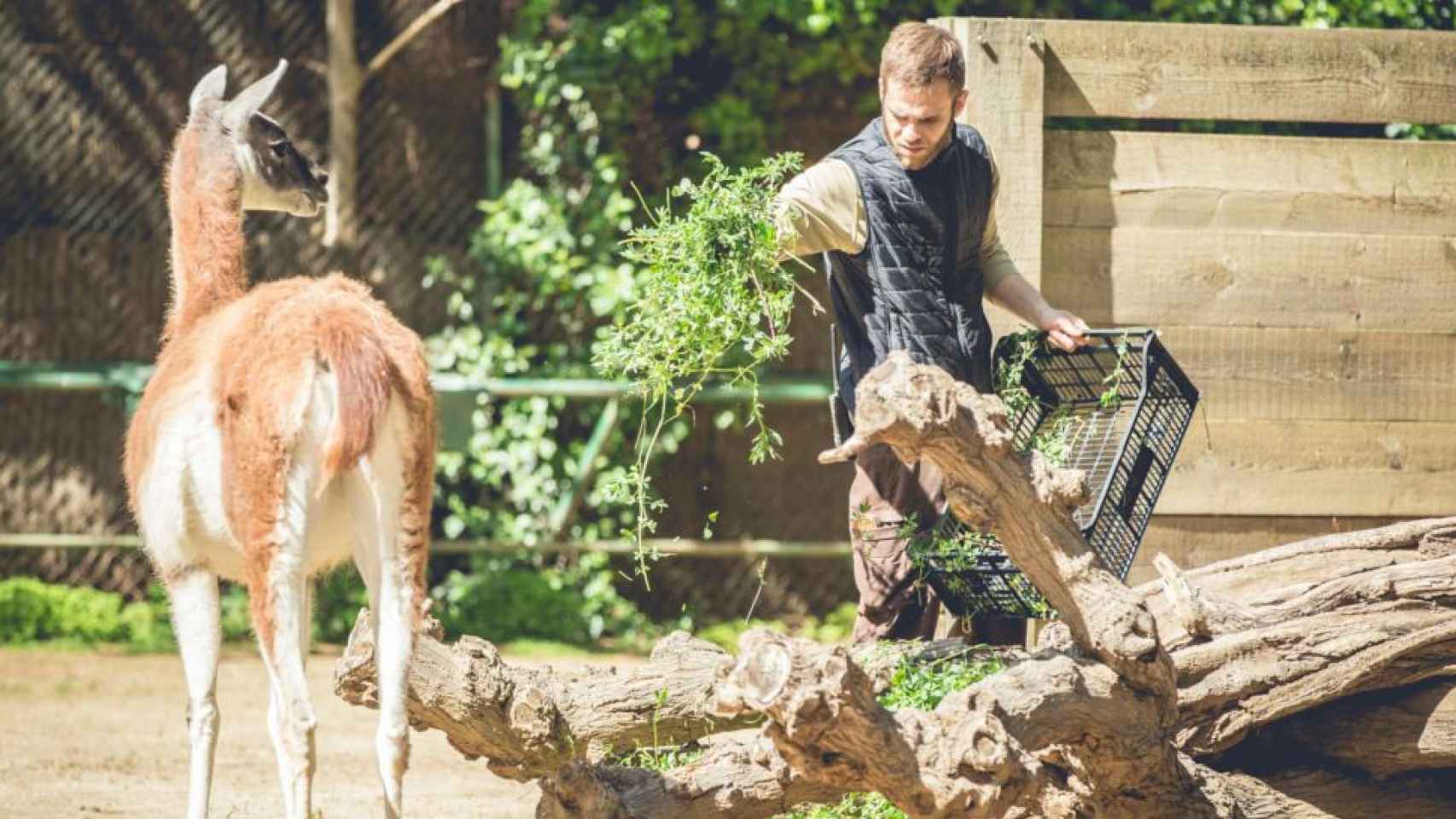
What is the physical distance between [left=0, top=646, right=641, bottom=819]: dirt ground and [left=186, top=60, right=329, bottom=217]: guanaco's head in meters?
1.87

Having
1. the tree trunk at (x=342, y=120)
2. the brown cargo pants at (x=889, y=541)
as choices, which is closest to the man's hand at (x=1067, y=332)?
the brown cargo pants at (x=889, y=541)

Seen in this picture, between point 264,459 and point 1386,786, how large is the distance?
10.3 feet

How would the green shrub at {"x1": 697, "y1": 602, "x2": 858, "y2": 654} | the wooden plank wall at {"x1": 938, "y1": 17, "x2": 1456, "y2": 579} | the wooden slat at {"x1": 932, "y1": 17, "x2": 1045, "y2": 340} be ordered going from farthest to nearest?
1. the green shrub at {"x1": 697, "y1": 602, "x2": 858, "y2": 654}
2. the wooden plank wall at {"x1": 938, "y1": 17, "x2": 1456, "y2": 579}
3. the wooden slat at {"x1": 932, "y1": 17, "x2": 1045, "y2": 340}

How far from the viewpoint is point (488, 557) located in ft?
30.2

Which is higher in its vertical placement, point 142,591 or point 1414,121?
point 1414,121

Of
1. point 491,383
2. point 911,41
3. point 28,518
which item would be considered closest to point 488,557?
point 491,383

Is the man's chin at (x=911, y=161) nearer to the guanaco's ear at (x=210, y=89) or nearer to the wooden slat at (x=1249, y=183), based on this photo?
the wooden slat at (x=1249, y=183)

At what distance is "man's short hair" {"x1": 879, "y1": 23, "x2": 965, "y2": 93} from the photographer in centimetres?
448

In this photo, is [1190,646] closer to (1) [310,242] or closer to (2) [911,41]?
(2) [911,41]

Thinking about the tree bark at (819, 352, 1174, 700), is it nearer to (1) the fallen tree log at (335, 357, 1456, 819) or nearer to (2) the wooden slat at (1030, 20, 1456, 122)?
(1) the fallen tree log at (335, 357, 1456, 819)

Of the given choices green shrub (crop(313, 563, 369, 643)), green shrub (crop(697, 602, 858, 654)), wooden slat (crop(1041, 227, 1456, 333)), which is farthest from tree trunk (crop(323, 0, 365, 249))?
wooden slat (crop(1041, 227, 1456, 333))

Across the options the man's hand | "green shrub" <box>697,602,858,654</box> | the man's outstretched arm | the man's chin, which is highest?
the man's chin

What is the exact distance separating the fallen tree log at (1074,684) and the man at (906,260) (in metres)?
0.63

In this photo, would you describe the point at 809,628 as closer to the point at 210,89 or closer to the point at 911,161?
the point at 911,161
